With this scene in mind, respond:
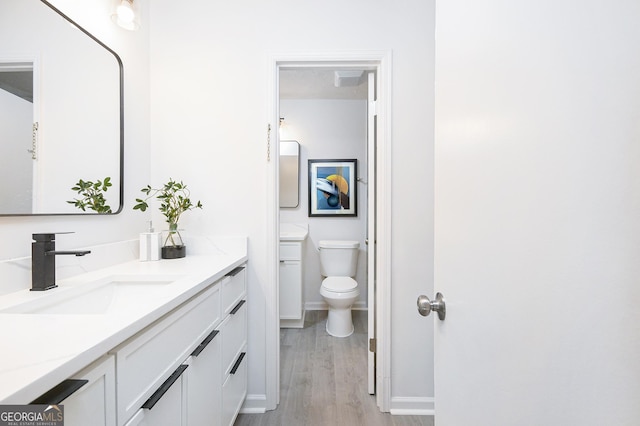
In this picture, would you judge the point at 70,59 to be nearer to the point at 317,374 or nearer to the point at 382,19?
the point at 382,19

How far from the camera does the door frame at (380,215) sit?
1.58 meters

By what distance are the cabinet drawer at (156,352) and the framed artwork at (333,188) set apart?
219 centimetres

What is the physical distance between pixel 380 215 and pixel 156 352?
1.27 m

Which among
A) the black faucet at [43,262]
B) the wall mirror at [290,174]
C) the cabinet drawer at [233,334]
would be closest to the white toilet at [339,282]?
the wall mirror at [290,174]

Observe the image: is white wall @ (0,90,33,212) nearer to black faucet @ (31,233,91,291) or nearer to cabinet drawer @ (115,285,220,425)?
black faucet @ (31,233,91,291)

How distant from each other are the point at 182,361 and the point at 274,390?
959 millimetres

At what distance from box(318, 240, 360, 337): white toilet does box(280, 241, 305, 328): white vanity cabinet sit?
0.87 feet

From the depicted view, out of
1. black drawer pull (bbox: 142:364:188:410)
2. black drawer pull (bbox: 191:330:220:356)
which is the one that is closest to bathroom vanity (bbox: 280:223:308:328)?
black drawer pull (bbox: 191:330:220:356)

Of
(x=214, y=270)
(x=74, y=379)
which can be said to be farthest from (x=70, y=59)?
(x=74, y=379)

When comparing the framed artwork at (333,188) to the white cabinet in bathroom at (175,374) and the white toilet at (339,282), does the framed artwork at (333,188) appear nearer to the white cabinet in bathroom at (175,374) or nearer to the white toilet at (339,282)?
the white toilet at (339,282)

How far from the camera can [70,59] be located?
1102mm

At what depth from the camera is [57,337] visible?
1.77 ft

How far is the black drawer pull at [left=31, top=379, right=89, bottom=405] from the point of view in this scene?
43cm

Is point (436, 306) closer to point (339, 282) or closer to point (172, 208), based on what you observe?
Answer: point (172, 208)
